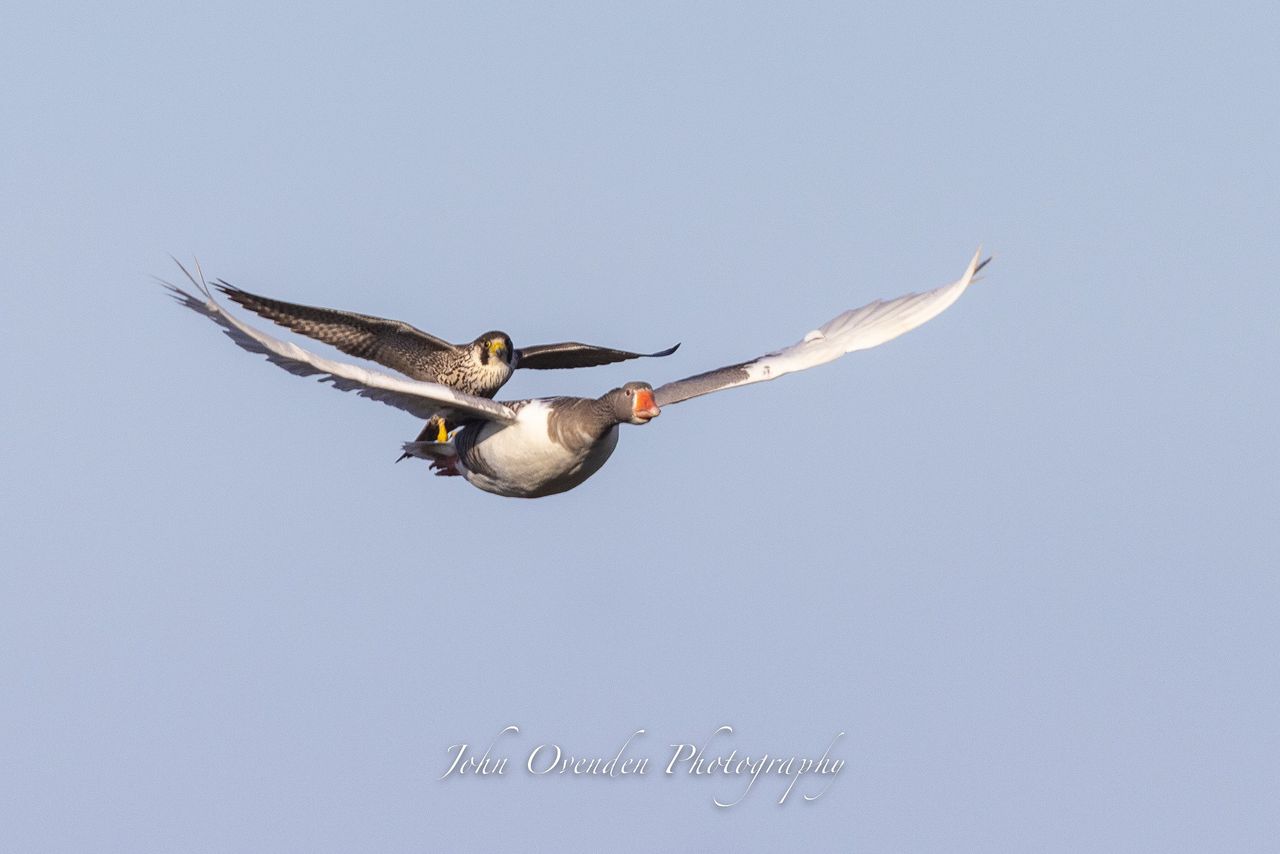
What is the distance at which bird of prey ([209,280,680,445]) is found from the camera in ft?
81.0

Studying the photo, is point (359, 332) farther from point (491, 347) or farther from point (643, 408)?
point (643, 408)

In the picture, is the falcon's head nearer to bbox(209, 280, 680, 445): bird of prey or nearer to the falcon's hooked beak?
bbox(209, 280, 680, 445): bird of prey

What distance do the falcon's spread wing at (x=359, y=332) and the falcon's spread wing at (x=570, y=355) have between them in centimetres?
156

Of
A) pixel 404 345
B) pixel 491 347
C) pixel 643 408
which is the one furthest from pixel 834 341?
pixel 404 345

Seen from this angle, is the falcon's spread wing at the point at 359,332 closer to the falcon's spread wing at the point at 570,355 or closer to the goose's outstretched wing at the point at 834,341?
the falcon's spread wing at the point at 570,355

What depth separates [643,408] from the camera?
65.6ft

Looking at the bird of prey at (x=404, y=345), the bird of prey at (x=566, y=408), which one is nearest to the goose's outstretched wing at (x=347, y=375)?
the bird of prey at (x=566, y=408)

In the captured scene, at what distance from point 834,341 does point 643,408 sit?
3405 mm

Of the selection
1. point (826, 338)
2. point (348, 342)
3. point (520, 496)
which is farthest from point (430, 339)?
→ point (826, 338)

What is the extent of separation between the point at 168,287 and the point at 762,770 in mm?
10001

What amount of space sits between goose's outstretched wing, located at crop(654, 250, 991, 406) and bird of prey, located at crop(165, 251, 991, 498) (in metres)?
0.01

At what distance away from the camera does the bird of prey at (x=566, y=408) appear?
2017 cm

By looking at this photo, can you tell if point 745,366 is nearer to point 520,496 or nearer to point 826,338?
point 826,338

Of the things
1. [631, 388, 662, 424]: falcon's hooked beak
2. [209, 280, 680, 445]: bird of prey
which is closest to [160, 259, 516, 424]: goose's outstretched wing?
[631, 388, 662, 424]: falcon's hooked beak
